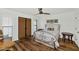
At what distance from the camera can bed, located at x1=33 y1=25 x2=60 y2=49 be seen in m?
1.97

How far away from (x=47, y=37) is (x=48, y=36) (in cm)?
3

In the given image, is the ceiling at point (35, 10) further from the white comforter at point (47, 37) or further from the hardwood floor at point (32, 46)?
the hardwood floor at point (32, 46)

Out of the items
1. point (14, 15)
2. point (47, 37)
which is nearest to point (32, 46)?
point (47, 37)

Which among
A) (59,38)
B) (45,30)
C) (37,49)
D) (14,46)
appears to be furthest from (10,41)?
(59,38)

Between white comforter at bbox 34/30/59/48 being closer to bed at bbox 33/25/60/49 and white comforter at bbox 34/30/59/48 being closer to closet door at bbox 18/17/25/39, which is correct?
bed at bbox 33/25/60/49

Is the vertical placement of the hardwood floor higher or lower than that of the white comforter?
lower

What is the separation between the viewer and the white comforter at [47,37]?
6.48ft

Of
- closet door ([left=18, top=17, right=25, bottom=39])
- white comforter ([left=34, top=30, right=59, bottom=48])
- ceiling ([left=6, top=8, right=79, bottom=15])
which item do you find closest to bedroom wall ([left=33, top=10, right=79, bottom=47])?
ceiling ([left=6, top=8, right=79, bottom=15])

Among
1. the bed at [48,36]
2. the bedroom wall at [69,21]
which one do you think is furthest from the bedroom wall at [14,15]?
the bedroom wall at [69,21]

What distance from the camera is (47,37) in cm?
201

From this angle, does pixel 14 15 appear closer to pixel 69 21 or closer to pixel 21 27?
pixel 21 27
